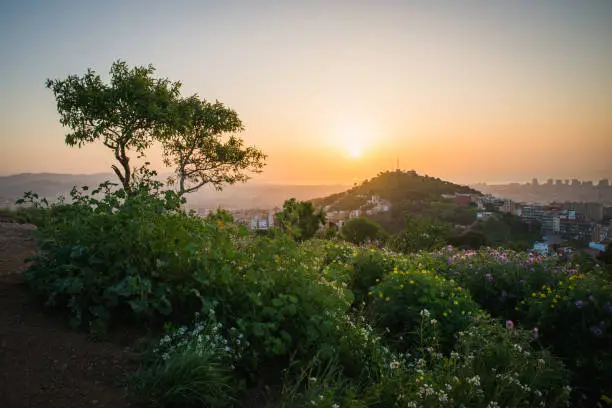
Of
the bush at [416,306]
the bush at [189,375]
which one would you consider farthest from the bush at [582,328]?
the bush at [189,375]

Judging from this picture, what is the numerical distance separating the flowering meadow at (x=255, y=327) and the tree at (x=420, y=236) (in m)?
8.72

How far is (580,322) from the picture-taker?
4664 mm

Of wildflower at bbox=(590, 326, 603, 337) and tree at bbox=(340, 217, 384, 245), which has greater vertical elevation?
wildflower at bbox=(590, 326, 603, 337)

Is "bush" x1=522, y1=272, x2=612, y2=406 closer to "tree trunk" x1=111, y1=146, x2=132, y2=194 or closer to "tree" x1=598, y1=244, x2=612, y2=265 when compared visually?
"tree" x1=598, y1=244, x2=612, y2=265

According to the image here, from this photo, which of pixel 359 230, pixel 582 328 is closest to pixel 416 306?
pixel 582 328

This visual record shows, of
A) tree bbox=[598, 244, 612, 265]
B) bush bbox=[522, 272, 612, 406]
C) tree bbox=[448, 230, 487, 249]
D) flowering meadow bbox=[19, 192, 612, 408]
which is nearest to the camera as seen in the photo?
flowering meadow bbox=[19, 192, 612, 408]

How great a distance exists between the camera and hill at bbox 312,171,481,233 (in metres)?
24.4

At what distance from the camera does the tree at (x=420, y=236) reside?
531 inches

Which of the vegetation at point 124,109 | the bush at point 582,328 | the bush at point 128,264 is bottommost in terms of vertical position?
the bush at point 582,328

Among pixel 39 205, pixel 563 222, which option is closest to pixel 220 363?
pixel 39 205

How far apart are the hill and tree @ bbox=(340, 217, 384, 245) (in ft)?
16.1

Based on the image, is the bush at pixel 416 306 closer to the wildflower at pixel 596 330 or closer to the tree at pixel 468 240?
the wildflower at pixel 596 330

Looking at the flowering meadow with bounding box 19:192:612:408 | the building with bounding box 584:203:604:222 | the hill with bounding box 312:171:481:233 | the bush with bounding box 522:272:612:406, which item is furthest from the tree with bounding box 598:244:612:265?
the hill with bounding box 312:171:481:233

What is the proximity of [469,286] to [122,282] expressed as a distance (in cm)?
498
